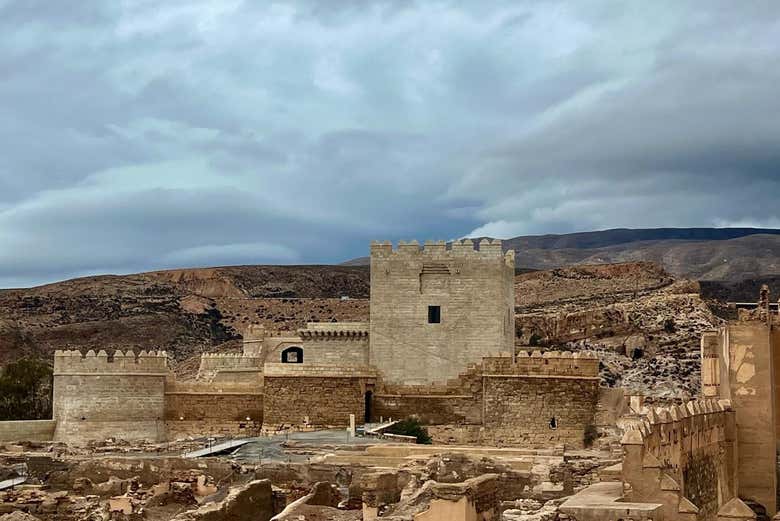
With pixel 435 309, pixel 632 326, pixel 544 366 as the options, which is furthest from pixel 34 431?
pixel 632 326

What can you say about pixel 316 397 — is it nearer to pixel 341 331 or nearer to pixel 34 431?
pixel 341 331

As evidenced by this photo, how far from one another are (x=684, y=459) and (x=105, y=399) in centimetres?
1745

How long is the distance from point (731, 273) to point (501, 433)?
8522cm

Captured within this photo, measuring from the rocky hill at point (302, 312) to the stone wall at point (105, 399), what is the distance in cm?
1560

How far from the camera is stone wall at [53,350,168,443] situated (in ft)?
101

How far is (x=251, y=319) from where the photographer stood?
3027 inches

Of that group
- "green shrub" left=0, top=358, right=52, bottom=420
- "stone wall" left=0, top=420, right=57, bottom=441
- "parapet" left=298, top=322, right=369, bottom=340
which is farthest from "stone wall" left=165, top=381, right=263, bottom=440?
"green shrub" left=0, top=358, right=52, bottom=420

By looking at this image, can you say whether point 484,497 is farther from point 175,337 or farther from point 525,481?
point 175,337

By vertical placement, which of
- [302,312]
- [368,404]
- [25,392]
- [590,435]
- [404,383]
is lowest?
[590,435]

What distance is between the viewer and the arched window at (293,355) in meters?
43.1

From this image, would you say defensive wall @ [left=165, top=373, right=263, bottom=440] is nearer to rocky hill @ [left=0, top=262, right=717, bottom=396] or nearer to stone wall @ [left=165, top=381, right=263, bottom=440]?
stone wall @ [left=165, top=381, right=263, bottom=440]

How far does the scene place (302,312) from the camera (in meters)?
77.1

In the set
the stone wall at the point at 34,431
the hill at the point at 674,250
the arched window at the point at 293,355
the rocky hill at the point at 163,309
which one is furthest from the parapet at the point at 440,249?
the hill at the point at 674,250

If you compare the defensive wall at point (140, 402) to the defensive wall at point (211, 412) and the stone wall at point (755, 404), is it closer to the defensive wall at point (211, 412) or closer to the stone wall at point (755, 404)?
the defensive wall at point (211, 412)
